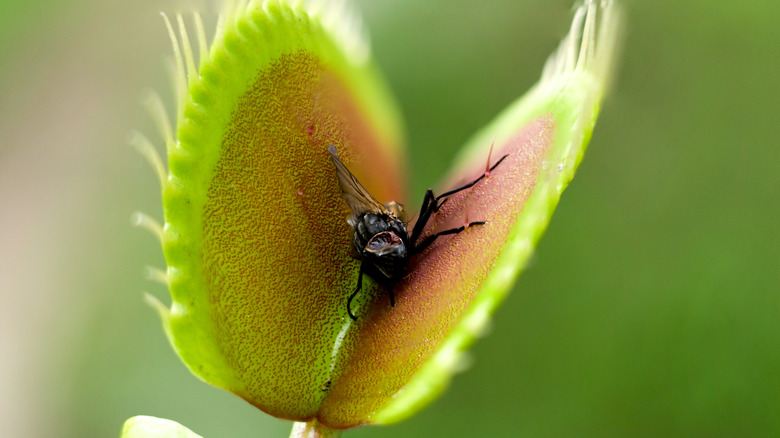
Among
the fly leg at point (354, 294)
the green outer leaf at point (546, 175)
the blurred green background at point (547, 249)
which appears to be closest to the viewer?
the green outer leaf at point (546, 175)

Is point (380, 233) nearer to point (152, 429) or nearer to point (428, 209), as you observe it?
point (428, 209)

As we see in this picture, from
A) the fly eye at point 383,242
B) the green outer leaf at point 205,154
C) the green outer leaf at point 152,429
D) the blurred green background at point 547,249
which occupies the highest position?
the green outer leaf at point 205,154

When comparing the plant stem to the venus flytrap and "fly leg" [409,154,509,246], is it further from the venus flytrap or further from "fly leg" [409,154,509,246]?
"fly leg" [409,154,509,246]

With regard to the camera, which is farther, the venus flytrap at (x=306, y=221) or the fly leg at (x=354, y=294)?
the fly leg at (x=354, y=294)

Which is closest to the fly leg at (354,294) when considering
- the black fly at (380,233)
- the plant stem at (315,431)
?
the black fly at (380,233)

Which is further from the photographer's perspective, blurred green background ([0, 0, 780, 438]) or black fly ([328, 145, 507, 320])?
blurred green background ([0, 0, 780, 438])

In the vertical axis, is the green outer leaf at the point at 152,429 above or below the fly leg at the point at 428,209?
above

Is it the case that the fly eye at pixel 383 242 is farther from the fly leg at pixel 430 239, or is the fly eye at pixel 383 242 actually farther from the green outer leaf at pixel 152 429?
the green outer leaf at pixel 152 429

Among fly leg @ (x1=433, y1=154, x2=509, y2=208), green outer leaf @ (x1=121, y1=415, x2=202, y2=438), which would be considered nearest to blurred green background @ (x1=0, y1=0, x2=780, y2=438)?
fly leg @ (x1=433, y1=154, x2=509, y2=208)

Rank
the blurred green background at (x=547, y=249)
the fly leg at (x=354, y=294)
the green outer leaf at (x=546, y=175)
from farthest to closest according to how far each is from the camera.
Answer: the blurred green background at (x=547, y=249)
the fly leg at (x=354, y=294)
the green outer leaf at (x=546, y=175)
